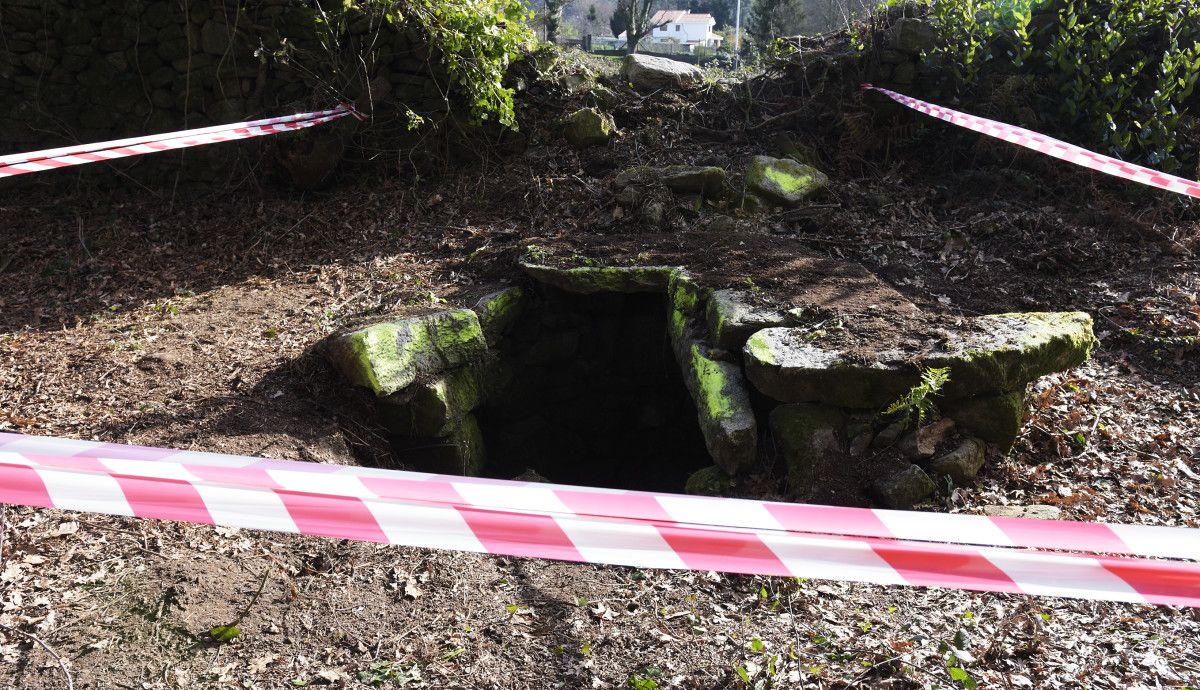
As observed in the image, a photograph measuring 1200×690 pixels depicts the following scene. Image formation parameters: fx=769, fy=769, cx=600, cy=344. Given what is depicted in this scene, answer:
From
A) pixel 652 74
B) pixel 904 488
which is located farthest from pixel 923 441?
pixel 652 74

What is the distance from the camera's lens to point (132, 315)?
481cm

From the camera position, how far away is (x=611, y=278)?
16.0 ft

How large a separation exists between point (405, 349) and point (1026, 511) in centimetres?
306

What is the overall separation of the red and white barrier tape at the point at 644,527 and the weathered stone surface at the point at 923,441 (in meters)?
1.77

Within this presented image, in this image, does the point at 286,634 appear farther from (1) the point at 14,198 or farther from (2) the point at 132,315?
(1) the point at 14,198

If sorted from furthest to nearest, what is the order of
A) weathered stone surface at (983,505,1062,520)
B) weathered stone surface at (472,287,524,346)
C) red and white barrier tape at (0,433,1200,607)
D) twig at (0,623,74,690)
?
weathered stone surface at (472,287,524,346)
weathered stone surface at (983,505,1062,520)
twig at (0,623,74,690)
red and white barrier tape at (0,433,1200,607)

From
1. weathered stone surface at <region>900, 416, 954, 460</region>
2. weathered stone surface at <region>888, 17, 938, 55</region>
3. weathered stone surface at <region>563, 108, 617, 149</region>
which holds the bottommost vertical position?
weathered stone surface at <region>900, 416, 954, 460</region>

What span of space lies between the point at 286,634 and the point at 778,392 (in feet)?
7.51

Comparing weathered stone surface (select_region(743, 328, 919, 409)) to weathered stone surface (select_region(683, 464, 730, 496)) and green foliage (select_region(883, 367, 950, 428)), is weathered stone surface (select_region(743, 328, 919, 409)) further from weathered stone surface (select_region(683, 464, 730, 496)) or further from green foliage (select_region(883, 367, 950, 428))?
weathered stone surface (select_region(683, 464, 730, 496))

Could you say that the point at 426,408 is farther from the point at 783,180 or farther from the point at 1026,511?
the point at 783,180

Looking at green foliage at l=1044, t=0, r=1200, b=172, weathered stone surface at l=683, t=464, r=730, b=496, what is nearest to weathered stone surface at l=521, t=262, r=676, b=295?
weathered stone surface at l=683, t=464, r=730, b=496

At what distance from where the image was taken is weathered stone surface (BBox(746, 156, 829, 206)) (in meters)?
6.06

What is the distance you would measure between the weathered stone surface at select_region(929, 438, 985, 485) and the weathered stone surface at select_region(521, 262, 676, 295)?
6.36ft

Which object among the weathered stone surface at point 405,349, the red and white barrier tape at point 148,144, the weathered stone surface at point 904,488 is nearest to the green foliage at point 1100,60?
the weathered stone surface at point 904,488
